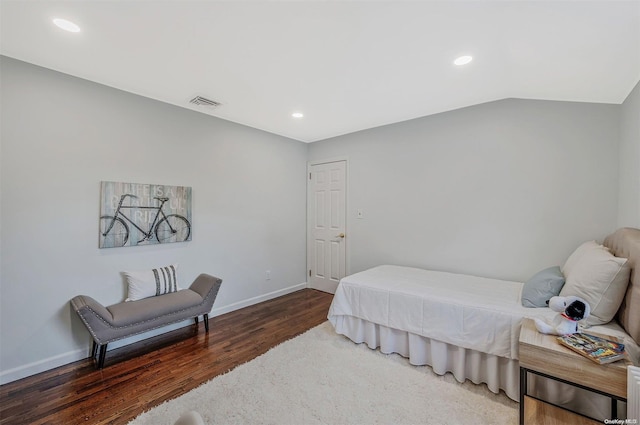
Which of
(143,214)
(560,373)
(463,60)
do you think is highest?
(463,60)

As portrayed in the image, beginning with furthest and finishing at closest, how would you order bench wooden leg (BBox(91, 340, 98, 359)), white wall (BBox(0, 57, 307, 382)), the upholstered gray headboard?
1. bench wooden leg (BBox(91, 340, 98, 359))
2. white wall (BBox(0, 57, 307, 382))
3. the upholstered gray headboard

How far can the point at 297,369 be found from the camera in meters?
2.25

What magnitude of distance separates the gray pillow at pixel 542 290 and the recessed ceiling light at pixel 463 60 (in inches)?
70.2

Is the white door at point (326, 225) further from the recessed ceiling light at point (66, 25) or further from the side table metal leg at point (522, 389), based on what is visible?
the recessed ceiling light at point (66, 25)

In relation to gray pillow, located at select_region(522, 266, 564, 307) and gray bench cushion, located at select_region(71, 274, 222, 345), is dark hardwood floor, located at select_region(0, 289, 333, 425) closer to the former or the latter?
gray bench cushion, located at select_region(71, 274, 222, 345)

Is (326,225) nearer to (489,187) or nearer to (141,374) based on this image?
(489,187)

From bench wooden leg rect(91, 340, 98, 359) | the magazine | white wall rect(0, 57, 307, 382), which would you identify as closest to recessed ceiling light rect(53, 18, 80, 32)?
white wall rect(0, 57, 307, 382)

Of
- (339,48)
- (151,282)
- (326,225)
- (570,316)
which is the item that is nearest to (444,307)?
(570,316)

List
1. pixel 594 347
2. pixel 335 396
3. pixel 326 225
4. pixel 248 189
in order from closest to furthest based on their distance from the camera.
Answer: pixel 594 347 → pixel 335 396 → pixel 248 189 → pixel 326 225

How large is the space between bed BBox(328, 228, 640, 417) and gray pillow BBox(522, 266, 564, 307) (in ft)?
0.22

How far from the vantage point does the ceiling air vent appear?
286cm

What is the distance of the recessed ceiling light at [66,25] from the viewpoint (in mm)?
1707

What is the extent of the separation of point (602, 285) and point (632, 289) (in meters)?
0.12

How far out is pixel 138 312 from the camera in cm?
242
